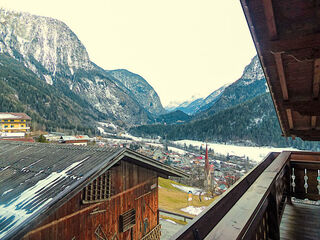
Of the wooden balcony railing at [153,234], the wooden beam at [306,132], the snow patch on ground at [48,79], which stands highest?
the snow patch on ground at [48,79]

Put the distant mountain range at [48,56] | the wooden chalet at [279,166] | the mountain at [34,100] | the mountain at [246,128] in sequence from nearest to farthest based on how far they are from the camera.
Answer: the wooden chalet at [279,166]
the mountain at [34,100]
the mountain at [246,128]
the distant mountain range at [48,56]

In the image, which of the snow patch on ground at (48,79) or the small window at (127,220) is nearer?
the small window at (127,220)

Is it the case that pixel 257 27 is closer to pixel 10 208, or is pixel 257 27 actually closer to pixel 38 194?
pixel 38 194

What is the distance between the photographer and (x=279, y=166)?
281 centimetres

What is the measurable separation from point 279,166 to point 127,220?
686cm

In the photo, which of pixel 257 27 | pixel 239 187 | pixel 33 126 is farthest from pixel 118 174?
pixel 33 126

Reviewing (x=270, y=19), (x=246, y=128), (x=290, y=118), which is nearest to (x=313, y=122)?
(x=290, y=118)

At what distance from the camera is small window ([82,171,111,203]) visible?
6.44m

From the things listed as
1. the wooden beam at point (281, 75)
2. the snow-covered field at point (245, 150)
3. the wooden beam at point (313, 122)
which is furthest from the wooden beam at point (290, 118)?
the snow-covered field at point (245, 150)

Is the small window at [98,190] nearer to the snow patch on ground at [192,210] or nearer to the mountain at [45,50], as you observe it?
the snow patch on ground at [192,210]

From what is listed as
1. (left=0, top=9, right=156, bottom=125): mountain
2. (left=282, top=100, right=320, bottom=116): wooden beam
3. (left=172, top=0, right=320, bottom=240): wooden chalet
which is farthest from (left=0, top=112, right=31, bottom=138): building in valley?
(left=0, top=9, right=156, bottom=125): mountain

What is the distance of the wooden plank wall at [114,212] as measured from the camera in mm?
5527

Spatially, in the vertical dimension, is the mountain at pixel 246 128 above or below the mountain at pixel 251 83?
below

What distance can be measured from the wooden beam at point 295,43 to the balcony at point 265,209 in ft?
4.98
